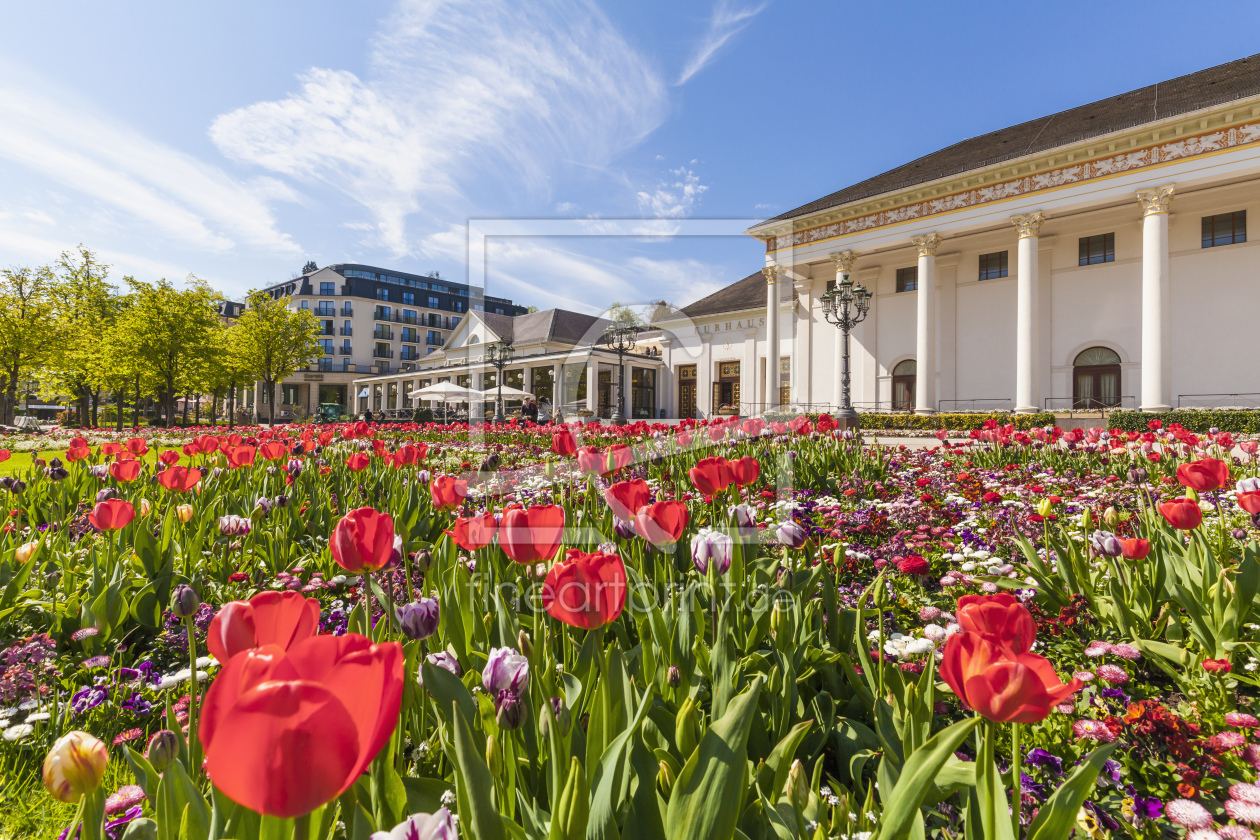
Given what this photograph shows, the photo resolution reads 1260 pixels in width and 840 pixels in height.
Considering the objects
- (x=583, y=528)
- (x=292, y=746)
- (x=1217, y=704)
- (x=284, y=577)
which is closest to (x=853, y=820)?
(x=292, y=746)

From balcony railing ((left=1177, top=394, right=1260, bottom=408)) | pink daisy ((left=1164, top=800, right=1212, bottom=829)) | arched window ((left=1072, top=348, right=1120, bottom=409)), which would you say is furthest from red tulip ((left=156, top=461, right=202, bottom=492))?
arched window ((left=1072, top=348, right=1120, bottom=409))

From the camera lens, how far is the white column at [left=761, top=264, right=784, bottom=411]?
2785 cm

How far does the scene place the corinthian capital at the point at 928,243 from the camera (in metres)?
25.2

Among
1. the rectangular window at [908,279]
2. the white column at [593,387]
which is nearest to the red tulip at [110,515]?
the white column at [593,387]

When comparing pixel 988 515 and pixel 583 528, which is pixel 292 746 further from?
pixel 988 515

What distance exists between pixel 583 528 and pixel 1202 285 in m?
30.5

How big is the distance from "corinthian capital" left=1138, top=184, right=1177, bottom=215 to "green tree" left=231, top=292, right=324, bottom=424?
44.8 m

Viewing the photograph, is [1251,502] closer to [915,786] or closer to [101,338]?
[915,786]

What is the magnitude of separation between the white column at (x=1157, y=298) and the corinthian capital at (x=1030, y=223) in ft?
9.83

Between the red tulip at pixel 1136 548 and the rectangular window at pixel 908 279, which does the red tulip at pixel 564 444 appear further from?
the rectangular window at pixel 908 279

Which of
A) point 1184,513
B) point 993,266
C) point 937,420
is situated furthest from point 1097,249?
point 1184,513

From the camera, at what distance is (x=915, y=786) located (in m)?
0.89

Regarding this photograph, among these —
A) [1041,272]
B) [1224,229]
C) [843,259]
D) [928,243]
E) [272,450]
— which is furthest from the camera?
[843,259]

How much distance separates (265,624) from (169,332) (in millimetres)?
33274
